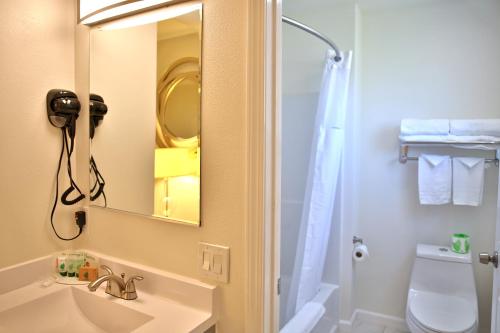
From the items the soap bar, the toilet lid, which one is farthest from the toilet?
the soap bar

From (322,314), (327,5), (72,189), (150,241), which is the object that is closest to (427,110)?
(327,5)

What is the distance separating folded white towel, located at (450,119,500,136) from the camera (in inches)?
92.4

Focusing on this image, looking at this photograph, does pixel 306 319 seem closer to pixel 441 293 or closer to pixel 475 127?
pixel 441 293

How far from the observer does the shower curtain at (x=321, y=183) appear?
2.26 m

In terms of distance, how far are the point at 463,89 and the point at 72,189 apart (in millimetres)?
2545

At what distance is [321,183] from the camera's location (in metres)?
2.30

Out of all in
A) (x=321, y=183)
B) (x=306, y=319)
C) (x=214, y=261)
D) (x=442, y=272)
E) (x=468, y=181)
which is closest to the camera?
(x=214, y=261)

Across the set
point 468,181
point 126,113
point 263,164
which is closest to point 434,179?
point 468,181

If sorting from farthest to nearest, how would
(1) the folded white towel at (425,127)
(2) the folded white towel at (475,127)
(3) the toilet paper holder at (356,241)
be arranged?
(3) the toilet paper holder at (356,241)
(1) the folded white towel at (425,127)
(2) the folded white towel at (475,127)

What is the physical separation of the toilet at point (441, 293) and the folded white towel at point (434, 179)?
0.37 meters

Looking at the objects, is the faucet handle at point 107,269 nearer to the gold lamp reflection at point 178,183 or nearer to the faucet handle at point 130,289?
the faucet handle at point 130,289

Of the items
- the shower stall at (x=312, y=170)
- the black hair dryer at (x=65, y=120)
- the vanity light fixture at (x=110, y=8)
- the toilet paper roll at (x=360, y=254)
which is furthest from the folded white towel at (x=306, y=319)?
the vanity light fixture at (x=110, y=8)

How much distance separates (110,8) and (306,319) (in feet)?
5.94

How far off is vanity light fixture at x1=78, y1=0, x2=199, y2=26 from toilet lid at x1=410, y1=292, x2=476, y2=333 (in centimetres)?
227
